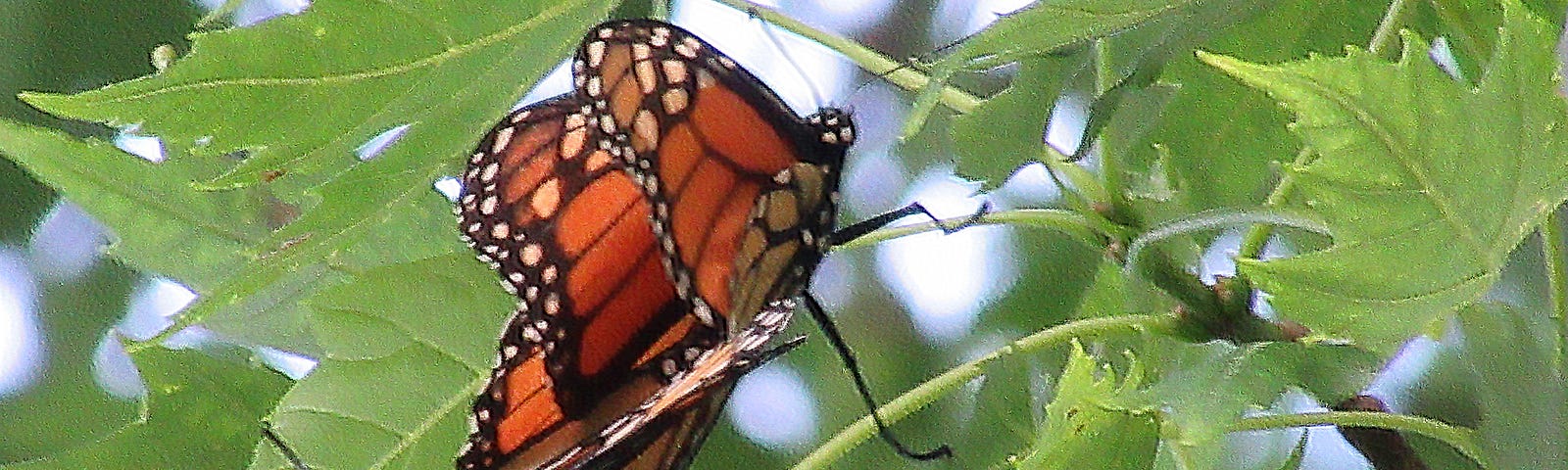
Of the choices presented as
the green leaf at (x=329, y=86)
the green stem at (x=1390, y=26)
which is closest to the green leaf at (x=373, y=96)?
the green leaf at (x=329, y=86)

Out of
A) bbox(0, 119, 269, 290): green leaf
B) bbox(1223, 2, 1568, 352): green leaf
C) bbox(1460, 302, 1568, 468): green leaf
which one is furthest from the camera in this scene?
bbox(0, 119, 269, 290): green leaf

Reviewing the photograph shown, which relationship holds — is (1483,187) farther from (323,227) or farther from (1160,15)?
(323,227)

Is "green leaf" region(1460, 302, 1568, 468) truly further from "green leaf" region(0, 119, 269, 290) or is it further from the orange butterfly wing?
"green leaf" region(0, 119, 269, 290)

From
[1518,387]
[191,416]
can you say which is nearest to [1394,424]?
[1518,387]

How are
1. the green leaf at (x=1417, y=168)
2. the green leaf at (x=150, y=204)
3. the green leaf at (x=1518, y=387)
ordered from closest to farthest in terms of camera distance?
the green leaf at (x=1417, y=168)
the green leaf at (x=1518, y=387)
the green leaf at (x=150, y=204)

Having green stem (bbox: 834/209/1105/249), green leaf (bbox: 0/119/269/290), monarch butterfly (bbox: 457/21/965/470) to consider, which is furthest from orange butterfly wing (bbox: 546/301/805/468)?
green leaf (bbox: 0/119/269/290)

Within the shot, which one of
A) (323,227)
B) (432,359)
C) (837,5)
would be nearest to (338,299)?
(432,359)

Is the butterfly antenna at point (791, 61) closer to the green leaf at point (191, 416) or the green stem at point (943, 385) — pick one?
the green stem at point (943, 385)
